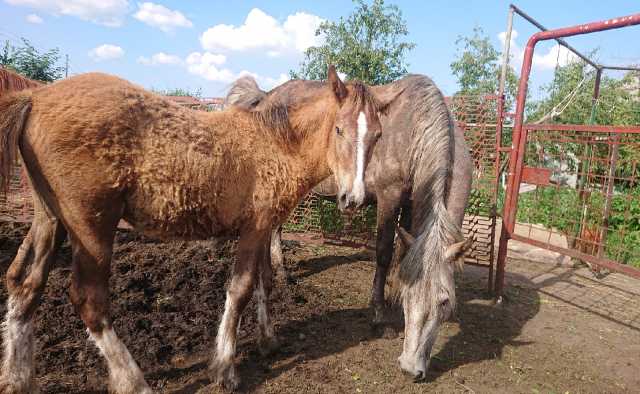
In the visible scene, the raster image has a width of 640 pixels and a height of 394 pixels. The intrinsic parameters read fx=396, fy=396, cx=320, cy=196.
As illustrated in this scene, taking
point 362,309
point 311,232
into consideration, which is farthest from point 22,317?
point 311,232

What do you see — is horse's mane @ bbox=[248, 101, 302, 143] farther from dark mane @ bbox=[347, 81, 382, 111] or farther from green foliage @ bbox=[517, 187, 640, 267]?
green foliage @ bbox=[517, 187, 640, 267]

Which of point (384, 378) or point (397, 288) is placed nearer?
point (384, 378)

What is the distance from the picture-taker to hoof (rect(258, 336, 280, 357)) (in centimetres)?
333

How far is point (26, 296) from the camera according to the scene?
8.52ft

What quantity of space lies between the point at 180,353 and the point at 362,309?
2.07 m

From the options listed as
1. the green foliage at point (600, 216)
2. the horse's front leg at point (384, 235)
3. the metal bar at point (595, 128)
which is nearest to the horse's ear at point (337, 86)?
the horse's front leg at point (384, 235)

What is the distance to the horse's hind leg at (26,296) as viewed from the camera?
8.19 ft

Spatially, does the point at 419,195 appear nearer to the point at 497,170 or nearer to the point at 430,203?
the point at 430,203

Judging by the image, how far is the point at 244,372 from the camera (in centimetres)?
308

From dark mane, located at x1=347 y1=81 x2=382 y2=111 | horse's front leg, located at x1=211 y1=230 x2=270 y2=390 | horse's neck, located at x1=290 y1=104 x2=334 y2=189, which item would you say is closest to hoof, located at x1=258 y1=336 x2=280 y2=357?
horse's front leg, located at x1=211 y1=230 x2=270 y2=390

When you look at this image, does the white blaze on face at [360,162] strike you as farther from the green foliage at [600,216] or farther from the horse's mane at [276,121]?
the green foliage at [600,216]

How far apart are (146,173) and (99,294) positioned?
82 centimetres

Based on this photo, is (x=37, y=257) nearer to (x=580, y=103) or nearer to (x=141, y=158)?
(x=141, y=158)

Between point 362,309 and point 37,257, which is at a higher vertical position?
point 37,257
